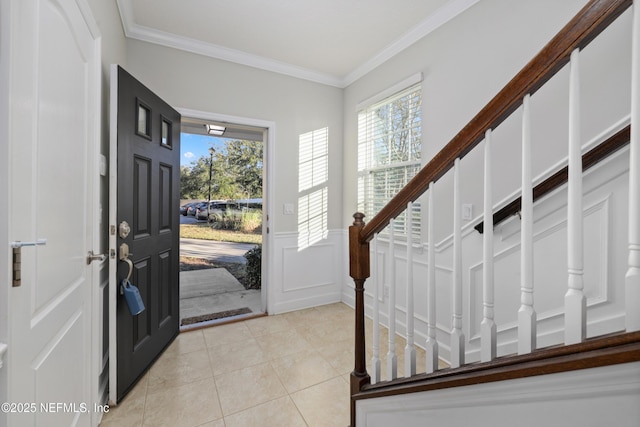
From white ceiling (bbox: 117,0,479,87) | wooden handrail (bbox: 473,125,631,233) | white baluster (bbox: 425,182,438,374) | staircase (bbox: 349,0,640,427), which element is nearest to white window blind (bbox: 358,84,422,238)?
staircase (bbox: 349,0,640,427)

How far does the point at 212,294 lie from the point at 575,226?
407 cm

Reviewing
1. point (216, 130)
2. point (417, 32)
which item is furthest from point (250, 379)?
point (417, 32)

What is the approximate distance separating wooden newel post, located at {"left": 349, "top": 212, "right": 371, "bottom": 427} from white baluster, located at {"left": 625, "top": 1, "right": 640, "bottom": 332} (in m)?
0.90

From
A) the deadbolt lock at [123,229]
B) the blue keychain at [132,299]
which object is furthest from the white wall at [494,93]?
the deadbolt lock at [123,229]

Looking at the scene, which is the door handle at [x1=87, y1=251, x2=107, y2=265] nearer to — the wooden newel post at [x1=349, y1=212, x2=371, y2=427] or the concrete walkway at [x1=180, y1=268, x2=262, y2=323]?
the wooden newel post at [x1=349, y1=212, x2=371, y2=427]

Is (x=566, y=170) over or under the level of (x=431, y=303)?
over

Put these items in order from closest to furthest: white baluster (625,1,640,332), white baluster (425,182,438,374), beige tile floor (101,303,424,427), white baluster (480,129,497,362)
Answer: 1. white baluster (625,1,640,332)
2. white baluster (480,129,497,362)
3. white baluster (425,182,438,374)
4. beige tile floor (101,303,424,427)

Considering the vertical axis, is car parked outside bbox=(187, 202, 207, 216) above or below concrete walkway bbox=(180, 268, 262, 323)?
above

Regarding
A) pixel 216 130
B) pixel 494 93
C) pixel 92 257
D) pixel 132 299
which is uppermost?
pixel 216 130

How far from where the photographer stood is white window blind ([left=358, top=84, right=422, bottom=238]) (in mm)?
2572

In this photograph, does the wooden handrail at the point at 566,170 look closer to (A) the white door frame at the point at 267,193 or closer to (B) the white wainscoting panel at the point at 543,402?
(B) the white wainscoting panel at the point at 543,402

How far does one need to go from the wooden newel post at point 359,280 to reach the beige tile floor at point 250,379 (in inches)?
15.3

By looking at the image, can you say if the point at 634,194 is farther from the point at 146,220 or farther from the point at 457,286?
the point at 146,220

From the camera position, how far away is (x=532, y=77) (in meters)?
0.72
